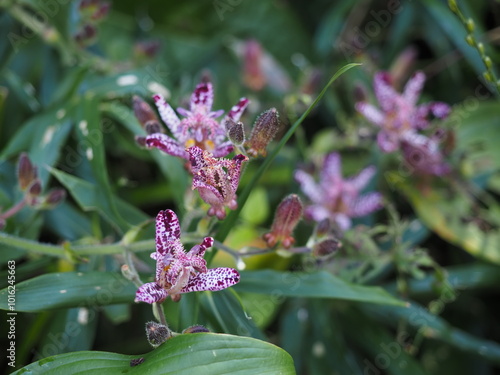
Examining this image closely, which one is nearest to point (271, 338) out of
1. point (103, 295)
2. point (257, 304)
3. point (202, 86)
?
point (257, 304)

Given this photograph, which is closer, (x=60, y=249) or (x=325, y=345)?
(x=60, y=249)

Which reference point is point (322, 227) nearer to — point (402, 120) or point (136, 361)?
point (136, 361)

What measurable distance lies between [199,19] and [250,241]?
0.82 meters

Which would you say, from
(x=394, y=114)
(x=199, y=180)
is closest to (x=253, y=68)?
(x=394, y=114)

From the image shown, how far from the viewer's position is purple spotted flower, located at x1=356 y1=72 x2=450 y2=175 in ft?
4.24

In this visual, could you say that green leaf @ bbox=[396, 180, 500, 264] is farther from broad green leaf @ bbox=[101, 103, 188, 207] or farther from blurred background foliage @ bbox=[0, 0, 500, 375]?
broad green leaf @ bbox=[101, 103, 188, 207]

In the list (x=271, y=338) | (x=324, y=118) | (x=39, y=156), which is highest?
(x=39, y=156)

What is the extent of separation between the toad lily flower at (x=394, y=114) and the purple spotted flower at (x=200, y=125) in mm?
509

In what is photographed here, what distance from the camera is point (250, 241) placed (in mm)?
1299

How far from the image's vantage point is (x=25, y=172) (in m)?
0.99

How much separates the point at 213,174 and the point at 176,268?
0.13 metres

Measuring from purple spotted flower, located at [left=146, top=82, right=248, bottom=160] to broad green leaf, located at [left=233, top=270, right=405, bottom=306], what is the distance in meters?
0.22

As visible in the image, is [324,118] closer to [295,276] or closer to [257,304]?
[257,304]

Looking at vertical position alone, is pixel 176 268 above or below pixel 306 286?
above
